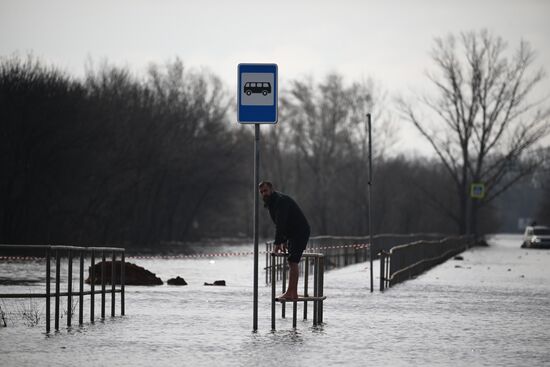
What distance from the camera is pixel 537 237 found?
7075cm

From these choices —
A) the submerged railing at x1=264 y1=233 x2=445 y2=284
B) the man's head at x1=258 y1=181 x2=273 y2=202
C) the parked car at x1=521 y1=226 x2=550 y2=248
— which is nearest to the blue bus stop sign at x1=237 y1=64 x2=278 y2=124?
the man's head at x1=258 y1=181 x2=273 y2=202

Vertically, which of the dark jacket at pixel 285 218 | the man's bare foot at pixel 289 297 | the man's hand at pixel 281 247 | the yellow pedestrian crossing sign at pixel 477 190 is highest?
the yellow pedestrian crossing sign at pixel 477 190

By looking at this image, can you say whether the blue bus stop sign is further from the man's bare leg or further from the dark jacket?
the man's bare leg

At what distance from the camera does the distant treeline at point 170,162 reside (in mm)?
55406

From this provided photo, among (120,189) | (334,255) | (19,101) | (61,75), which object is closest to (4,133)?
(19,101)

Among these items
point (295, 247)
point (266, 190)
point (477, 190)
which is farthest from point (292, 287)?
point (477, 190)

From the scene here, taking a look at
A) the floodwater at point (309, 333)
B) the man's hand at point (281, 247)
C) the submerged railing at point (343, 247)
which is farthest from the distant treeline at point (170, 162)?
the man's hand at point (281, 247)

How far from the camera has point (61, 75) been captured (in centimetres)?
5812

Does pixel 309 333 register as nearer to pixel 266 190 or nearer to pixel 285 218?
pixel 285 218

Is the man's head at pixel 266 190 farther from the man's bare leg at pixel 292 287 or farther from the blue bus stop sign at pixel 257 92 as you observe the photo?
the man's bare leg at pixel 292 287

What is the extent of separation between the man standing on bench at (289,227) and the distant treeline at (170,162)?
39.1 metres

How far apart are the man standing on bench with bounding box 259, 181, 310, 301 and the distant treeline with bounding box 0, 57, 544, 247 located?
39.1 m

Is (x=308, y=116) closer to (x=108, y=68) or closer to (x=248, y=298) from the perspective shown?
(x=108, y=68)

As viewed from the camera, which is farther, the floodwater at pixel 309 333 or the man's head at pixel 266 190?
A: the man's head at pixel 266 190
